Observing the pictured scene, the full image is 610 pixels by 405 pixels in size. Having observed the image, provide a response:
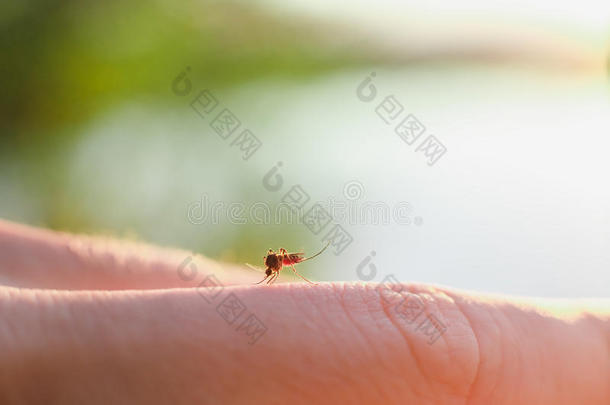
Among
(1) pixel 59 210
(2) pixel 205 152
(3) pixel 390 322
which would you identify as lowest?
(3) pixel 390 322

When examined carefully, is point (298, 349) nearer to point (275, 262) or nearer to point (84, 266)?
point (275, 262)

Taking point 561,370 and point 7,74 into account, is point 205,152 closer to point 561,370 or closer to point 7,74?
point 7,74

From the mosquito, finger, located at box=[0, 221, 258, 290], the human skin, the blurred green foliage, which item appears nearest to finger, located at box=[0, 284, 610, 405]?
the human skin

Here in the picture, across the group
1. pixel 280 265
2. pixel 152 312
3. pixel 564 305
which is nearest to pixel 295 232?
pixel 280 265

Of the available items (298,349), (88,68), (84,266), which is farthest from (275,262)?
(88,68)

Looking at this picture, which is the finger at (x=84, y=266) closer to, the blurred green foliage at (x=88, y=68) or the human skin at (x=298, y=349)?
the human skin at (x=298, y=349)


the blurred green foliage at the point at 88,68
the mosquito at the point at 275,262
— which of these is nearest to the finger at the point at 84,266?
the mosquito at the point at 275,262

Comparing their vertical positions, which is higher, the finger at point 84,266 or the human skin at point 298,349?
the finger at point 84,266
